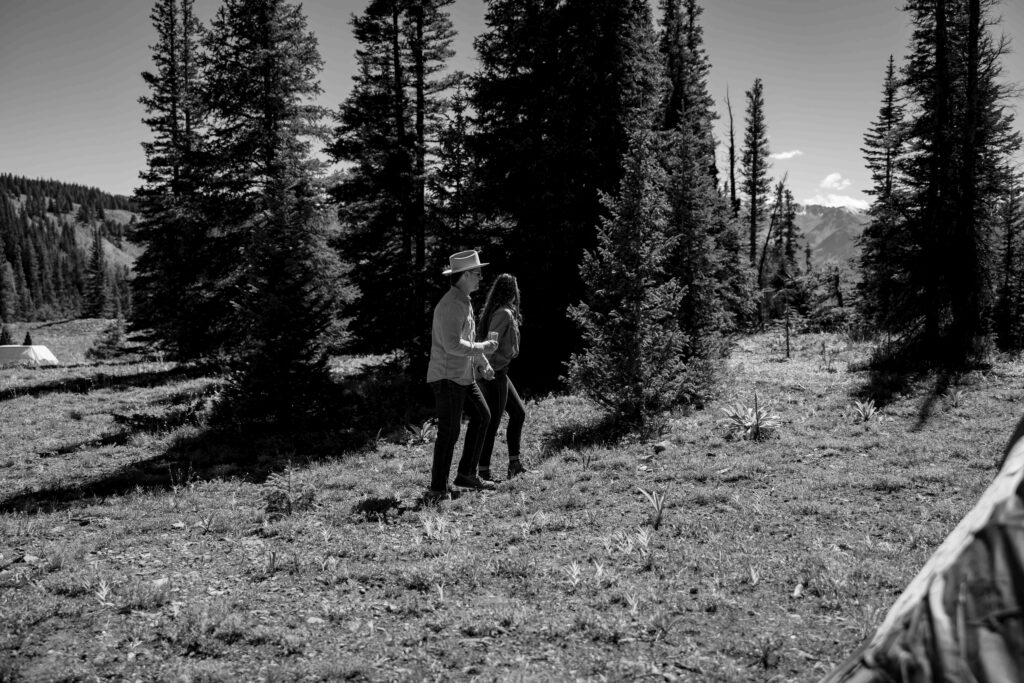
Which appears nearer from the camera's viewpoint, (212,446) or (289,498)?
(289,498)

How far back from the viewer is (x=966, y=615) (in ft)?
3.11

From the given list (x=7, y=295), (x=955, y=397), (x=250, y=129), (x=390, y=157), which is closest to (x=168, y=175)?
(x=250, y=129)

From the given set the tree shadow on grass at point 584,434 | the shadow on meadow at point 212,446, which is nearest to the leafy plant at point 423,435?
the shadow on meadow at point 212,446

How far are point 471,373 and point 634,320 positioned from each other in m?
4.62

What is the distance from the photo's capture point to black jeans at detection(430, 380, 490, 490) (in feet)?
22.5

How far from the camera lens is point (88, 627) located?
4180 mm

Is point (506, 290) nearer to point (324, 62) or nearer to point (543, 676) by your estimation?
point (543, 676)

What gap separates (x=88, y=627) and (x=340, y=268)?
600 inches

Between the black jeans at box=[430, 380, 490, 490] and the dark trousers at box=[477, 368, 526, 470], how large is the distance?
0.28 meters

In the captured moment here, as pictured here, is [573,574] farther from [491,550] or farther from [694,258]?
[694,258]

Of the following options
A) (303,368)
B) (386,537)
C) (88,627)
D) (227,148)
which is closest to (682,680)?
(386,537)

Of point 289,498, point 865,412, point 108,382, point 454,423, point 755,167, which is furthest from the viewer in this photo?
point 755,167

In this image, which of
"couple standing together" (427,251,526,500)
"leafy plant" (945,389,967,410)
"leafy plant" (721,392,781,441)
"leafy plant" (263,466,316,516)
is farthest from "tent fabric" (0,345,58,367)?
"leafy plant" (945,389,967,410)

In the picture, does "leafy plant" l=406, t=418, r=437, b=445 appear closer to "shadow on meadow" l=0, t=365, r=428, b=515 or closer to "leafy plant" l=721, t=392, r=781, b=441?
"shadow on meadow" l=0, t=365, r=428, b=515
